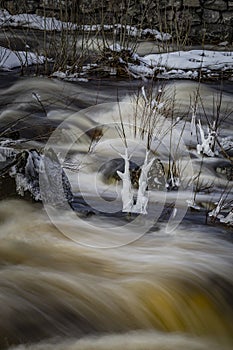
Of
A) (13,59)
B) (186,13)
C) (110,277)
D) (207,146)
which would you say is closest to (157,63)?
(13,59)

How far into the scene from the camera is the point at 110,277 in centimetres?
321

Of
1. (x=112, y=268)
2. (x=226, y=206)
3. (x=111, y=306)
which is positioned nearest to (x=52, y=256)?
(x=112, y=268)

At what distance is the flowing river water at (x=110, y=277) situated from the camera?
2751 millimetres

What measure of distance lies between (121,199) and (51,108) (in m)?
2.42

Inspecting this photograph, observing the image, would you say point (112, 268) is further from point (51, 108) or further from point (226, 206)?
point (51, 108)

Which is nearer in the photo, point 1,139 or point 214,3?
point 1,139

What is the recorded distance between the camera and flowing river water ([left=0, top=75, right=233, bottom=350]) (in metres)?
2.75

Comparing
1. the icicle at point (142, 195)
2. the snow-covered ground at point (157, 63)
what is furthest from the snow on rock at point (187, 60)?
the icicle at point (142, 195)

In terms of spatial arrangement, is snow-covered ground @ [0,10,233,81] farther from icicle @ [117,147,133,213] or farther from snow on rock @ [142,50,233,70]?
icicle @ [117,147,133,213]

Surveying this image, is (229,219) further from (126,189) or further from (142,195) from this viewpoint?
(126,189)

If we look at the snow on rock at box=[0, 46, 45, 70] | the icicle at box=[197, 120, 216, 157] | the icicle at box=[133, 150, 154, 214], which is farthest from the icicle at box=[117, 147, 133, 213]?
the snow on rock at box=[0, 46, 45, 70]

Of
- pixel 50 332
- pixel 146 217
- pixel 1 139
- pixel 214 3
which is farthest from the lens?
pixel 214 3

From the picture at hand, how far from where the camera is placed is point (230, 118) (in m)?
6.68

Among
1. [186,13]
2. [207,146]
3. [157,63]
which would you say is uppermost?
[186,13]
